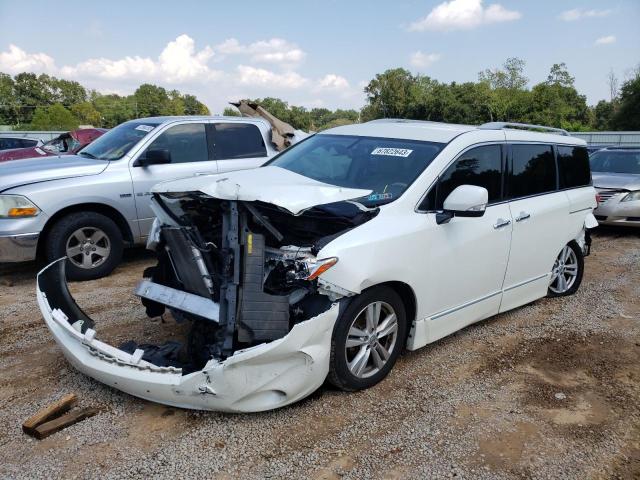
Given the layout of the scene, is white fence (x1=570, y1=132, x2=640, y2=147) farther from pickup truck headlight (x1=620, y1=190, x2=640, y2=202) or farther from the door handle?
the door handle

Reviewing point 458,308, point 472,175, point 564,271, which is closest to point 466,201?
point 472,175

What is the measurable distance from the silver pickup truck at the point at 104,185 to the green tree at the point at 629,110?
4848 centimetres

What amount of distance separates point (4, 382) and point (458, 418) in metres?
3.08

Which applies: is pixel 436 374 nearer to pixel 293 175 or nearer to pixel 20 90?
pixel 293 175

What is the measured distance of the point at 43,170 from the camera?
589 centimetres

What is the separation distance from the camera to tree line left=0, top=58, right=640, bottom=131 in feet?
161

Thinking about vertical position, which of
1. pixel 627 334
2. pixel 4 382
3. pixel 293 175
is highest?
pixel 293 175

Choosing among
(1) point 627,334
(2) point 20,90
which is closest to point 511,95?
(1) point 627,334

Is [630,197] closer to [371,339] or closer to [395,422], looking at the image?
[371,339]

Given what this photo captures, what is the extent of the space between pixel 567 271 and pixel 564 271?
0.29 ft

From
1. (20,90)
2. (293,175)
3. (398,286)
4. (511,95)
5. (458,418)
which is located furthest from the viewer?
(20,90)

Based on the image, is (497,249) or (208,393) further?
(497,249)

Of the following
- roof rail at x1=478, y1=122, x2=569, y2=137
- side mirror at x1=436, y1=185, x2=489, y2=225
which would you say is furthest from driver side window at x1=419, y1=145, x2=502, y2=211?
roof rail at x1=478, y1=122, x2=569, y2=137

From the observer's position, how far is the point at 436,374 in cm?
388
